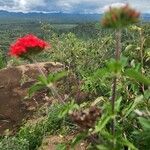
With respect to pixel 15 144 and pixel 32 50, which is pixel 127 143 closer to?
pixel 32 50

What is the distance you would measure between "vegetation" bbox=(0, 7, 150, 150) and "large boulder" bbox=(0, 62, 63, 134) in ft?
2.68

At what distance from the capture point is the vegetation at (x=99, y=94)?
370 cm

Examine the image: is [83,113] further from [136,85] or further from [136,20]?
[136,85]

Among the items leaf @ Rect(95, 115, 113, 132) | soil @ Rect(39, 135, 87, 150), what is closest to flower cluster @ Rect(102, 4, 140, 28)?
leaf @ Rect(95, 115, 113, 132)

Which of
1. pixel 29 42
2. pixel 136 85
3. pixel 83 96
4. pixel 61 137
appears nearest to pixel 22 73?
pixel 83 96

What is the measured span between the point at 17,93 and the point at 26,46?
32.3 ft

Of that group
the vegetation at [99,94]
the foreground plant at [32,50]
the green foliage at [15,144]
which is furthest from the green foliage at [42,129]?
the foreground plant at [32,50]

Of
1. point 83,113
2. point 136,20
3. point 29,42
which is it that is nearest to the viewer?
point 136,20

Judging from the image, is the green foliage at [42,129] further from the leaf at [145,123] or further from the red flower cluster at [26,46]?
the red flower cluster at [26,46]

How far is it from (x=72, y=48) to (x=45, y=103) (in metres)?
1.86

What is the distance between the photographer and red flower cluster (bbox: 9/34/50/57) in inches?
155

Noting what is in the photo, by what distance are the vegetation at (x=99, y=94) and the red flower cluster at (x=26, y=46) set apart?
238 millimetres

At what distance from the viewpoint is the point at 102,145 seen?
3.76 m

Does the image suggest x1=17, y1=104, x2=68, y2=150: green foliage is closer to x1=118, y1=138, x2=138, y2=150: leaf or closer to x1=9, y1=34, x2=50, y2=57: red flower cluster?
x1=9, y1=34, x2=50, y2=57: red flower cluster
